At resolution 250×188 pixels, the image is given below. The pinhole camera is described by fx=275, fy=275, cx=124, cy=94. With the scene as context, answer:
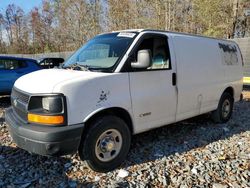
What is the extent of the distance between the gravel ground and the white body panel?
0.53 meters

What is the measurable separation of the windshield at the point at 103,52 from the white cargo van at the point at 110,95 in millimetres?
16

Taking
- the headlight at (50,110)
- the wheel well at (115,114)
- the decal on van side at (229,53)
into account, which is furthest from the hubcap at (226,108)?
the headlight at (50,110)

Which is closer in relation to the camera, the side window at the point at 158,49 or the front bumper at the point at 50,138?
the front bumper at the point at 50,138

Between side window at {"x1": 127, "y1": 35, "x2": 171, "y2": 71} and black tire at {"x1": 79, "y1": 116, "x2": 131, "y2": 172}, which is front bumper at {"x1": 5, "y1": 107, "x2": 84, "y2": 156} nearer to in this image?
black tire at {"x1": 79, "y1": 116, "x2": 131, "y2": 172}

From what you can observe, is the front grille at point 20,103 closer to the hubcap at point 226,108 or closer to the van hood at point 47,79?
the van hood at point 47,79

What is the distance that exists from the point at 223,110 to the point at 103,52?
369 cm

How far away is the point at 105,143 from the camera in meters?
4.02

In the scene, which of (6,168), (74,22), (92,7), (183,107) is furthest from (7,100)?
(74,22)

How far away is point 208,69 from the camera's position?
19.2 ft

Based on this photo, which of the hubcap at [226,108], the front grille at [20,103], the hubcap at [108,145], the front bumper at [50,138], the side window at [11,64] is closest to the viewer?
the front bumper at [50,138]

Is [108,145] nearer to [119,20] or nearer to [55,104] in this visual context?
[55,104]

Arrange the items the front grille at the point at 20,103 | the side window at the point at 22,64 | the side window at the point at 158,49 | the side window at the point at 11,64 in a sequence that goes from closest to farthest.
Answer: the front grille at the point at 20,103 → the side window at the point at 158,49 → the side window at the point at 11,64 → the side window at the point at 22,64

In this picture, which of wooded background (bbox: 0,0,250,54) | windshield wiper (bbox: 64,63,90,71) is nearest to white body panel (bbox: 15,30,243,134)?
windshield wiper (bbox: 64,63,90,71)

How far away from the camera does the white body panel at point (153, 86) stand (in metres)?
3.65
